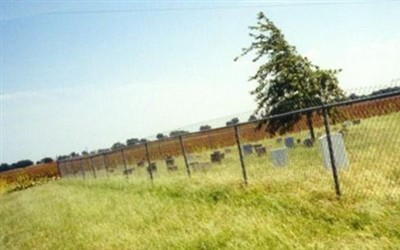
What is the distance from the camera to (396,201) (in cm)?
713

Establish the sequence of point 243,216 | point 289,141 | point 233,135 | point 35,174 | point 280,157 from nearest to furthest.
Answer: point 243,216, point 280,157, point 289,141, point 233,135, point 35,174

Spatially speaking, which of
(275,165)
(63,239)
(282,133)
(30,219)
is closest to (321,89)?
(282,133)

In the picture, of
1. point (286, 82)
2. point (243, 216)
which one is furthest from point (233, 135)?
point (243, 216)

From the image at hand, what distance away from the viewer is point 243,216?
8.16 metres

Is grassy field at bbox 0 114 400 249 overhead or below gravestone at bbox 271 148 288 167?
below

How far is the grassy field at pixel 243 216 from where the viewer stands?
6469 millimetres

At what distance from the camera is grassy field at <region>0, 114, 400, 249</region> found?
647cm

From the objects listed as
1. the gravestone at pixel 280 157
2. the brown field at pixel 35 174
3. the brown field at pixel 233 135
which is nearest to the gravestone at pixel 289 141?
the brown field at pixel 233 135

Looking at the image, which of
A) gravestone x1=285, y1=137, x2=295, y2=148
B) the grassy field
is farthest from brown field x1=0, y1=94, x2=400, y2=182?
gravestone x1=285, y1=137, x2=295, y2=148

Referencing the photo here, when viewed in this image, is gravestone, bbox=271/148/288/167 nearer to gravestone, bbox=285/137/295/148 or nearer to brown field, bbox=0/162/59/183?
gravestone, bbox=285/137/295/148

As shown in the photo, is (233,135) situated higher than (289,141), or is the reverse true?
(233,135)

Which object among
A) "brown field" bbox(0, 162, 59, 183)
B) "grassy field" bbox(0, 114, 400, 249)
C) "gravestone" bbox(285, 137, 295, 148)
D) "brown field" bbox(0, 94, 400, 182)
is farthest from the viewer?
"brown field" bbox(0, 162, 59, 183)

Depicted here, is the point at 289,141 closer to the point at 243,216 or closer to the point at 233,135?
the point at 243,216

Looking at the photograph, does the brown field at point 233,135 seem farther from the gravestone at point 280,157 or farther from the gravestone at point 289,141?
the gravestone at point 280,157
